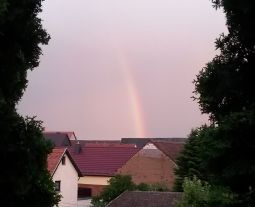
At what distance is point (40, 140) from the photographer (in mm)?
9148

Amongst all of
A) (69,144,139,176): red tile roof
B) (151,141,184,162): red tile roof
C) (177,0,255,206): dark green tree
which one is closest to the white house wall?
(69,144,139,176): red tile roof

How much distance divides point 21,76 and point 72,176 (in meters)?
31.9

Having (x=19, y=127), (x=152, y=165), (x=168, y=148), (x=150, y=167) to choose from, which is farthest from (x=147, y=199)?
(x=19, y=127)

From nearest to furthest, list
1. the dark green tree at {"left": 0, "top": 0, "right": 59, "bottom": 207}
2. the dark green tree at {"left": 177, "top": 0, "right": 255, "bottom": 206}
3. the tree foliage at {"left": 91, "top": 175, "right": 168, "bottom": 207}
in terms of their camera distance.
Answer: the dark green tree at {"left": 0, "top": 0, "right": 59, "bottom": 207}
the dark green tree at {"left": 177, "top": 0, "right": 255, "bottom": 206}
the tree foliage at {"left": 91, "top": 175, "right": 168, "bottom": 207}

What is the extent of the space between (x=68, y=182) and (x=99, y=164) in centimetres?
1169

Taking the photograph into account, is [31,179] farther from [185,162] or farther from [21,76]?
[185,162]

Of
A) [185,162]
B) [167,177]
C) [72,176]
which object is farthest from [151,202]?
[167,177]

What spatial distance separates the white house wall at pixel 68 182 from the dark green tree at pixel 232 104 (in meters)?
29.8

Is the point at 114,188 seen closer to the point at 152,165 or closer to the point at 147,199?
the point at 147,199

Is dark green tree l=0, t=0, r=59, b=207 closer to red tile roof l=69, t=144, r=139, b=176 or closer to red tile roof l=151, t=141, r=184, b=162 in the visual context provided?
red tile roof l=151, t=141, r=184, b=162

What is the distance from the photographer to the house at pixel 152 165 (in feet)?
159

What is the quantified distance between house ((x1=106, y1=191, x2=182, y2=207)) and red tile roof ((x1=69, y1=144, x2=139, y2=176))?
19.1 metres

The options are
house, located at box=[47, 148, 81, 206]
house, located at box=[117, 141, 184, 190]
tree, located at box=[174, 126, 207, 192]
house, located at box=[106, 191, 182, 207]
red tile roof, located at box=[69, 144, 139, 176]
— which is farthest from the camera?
red tile roof, located at box=[69, 144, 139, 176]

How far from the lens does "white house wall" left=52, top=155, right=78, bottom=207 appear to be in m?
39.5
